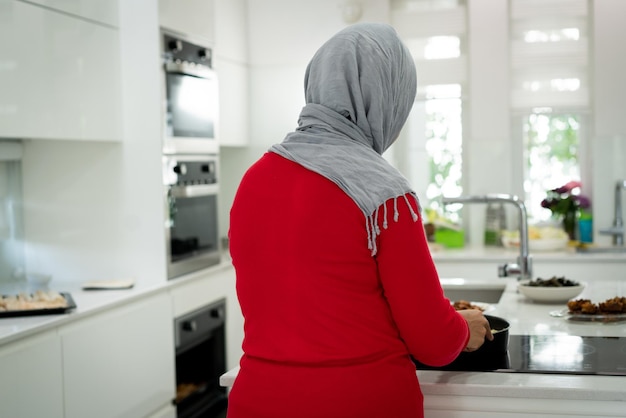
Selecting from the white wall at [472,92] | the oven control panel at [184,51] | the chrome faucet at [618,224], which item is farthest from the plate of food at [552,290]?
the white wall at [472,92]

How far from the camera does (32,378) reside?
106 inches

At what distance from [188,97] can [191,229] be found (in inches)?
Answer: 25.2

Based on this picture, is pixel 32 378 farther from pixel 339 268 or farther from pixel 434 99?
pixel 434 99

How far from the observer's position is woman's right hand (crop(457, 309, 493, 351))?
5.72 ft

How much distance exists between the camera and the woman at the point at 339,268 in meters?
1.51

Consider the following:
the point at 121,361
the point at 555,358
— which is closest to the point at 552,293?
the point at 555,358

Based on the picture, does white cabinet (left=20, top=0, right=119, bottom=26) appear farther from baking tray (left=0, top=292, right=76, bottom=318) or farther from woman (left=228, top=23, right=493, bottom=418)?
woman (left=228, top=23, right=493, bottom=418)

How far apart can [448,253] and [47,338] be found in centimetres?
254

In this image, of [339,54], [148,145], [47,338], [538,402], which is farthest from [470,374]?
[148,145]

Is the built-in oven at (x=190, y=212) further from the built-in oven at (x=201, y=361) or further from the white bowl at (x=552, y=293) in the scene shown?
the white bowl at (x=552, y=293)

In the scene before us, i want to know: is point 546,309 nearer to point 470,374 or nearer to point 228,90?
point 470,374

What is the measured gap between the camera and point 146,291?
346cm

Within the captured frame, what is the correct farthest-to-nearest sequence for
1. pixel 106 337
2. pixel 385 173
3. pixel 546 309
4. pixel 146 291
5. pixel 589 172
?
pixel 589 172 < pixel 146 291 < pixel 106 337 < pixel 546 309 < pixel 385 173

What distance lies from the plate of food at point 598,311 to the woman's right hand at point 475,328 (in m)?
0.72
